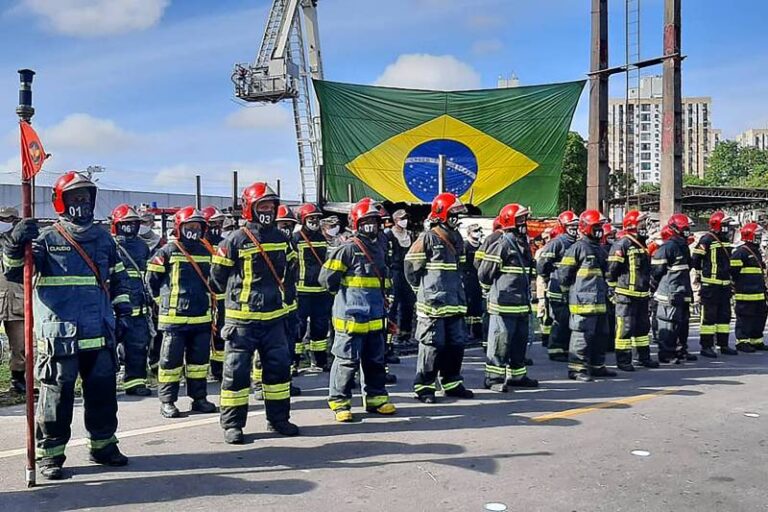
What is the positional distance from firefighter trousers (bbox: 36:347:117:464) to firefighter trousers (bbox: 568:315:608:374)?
227 inches

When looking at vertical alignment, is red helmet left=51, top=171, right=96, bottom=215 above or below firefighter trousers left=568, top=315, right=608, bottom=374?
above

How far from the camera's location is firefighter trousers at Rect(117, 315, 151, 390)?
851cm

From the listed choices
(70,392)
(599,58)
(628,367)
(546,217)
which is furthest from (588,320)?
(599,58)

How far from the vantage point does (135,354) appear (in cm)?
852

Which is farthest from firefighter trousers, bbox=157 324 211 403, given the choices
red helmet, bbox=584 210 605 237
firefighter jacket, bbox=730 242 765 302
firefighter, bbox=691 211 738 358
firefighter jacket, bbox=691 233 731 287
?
firefighter jacket, bbox=730 242 765 302

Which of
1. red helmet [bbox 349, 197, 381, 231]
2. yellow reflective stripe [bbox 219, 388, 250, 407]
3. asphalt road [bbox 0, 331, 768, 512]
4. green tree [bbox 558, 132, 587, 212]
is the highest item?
green tree [bbox 558, 132, 587, 212]

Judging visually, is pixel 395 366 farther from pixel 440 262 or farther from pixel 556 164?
pixel 556 164

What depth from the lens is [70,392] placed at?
5512 mm

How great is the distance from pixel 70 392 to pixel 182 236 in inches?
101

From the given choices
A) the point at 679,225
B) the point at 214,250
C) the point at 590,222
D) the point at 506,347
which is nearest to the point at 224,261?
the point at 214,250

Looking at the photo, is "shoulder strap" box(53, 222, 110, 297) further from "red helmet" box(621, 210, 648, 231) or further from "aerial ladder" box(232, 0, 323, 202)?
"aerial ladder" box(232, 0, 323, 202)

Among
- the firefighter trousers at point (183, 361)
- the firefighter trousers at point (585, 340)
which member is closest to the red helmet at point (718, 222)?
the firefighter trousers at point (585, 340)

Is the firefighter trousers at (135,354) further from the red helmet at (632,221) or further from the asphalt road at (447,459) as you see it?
the red helmet at (632,221)

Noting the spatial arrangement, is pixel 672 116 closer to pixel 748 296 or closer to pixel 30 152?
pixel 748 296
